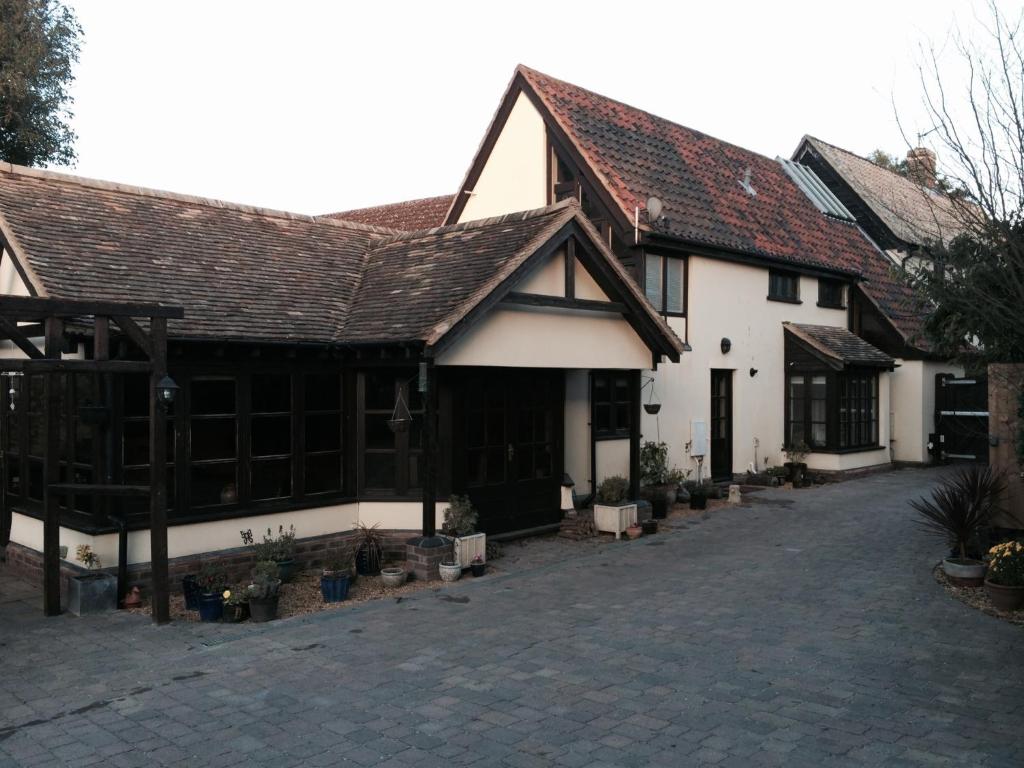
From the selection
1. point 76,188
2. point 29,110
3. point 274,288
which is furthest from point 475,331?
point 29,110

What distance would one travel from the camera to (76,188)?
465 inches

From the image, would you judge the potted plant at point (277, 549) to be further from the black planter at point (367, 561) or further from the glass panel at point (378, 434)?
the glass panel at point (378, 434)

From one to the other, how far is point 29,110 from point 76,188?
12425mm

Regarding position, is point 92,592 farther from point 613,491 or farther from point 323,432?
point 613,491

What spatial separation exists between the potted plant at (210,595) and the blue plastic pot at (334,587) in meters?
1.13

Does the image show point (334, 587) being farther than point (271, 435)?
No

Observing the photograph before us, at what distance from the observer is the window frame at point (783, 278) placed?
782 inches

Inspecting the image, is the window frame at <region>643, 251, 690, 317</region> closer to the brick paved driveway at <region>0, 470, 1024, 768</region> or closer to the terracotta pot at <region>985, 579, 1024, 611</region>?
the brick paved driveway at <region>0, 470, 1024, 768</region>

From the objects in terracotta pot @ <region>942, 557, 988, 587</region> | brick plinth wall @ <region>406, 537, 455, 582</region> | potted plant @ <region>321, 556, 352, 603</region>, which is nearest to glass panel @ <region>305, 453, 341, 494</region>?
brick plinth wall @ <region>406, 537, 455, 582</region>

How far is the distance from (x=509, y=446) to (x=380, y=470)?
205 centimetres

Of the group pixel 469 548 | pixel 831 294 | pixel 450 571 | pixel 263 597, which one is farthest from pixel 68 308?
pixel 831 294

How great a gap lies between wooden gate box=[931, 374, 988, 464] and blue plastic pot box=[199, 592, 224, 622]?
19000 mm

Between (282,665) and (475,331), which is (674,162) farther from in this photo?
(282,665)

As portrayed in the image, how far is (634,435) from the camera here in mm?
14234
